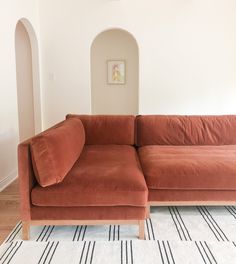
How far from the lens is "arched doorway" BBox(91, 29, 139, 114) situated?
532cm

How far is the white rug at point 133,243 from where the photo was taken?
176 centimetres

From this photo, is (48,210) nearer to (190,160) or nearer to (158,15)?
(190,160)

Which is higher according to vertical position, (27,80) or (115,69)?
(115,69)

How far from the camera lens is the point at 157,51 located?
13.9ft

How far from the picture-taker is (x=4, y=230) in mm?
2125

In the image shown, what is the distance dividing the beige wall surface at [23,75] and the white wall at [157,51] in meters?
0.40

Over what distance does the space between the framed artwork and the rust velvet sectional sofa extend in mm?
2702

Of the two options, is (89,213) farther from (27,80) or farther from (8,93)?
(27,80)

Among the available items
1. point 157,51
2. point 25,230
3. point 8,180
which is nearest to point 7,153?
point 8,180

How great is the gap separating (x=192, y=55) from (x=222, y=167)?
254cm

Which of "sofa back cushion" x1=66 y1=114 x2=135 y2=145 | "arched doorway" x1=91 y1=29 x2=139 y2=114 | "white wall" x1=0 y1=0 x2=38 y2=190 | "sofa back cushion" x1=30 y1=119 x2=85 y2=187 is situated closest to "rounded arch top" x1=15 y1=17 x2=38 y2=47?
"white wall" x1=0 y1=0 x2=38 y2=190

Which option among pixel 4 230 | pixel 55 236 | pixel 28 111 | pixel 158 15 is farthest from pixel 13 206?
pixel 158 15

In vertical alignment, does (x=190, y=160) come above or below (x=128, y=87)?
below

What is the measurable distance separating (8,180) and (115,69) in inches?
120
